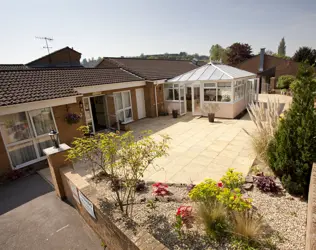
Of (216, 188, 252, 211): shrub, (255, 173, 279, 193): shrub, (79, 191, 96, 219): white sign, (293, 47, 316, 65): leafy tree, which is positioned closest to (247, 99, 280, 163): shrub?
(255, 173, 279, 193): shrub

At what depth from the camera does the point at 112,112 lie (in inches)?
444

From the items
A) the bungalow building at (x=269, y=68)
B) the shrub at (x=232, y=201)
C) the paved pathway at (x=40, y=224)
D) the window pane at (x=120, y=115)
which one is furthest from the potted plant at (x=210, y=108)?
the bungalow building at (x=269, y=68)

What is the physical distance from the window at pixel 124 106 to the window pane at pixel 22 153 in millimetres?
5191

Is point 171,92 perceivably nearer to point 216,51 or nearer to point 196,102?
point 196,102

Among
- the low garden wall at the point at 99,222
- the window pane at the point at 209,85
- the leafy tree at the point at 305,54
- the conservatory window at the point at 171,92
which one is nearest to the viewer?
the low garden wall at the point at 99,222

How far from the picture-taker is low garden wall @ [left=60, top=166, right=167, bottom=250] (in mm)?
2609

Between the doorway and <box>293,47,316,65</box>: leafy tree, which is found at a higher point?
<box>293,47,316,65</box>: leafy tree

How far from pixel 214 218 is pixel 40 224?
3.83 m

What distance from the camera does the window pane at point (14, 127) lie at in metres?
6.48

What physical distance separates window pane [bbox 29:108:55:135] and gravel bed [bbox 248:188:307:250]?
7476mm

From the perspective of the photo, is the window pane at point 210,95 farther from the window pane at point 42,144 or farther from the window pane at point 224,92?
the window pane at point 42,144

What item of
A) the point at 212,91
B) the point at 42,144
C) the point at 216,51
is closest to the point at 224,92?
the point at 212,91

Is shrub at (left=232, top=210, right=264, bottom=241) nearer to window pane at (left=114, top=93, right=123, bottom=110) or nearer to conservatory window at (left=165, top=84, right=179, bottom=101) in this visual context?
window pane at (left=114, top=93, right=123, bottom=110)

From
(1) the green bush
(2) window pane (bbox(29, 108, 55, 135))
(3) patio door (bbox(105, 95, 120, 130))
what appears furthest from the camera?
(1) the green bush
